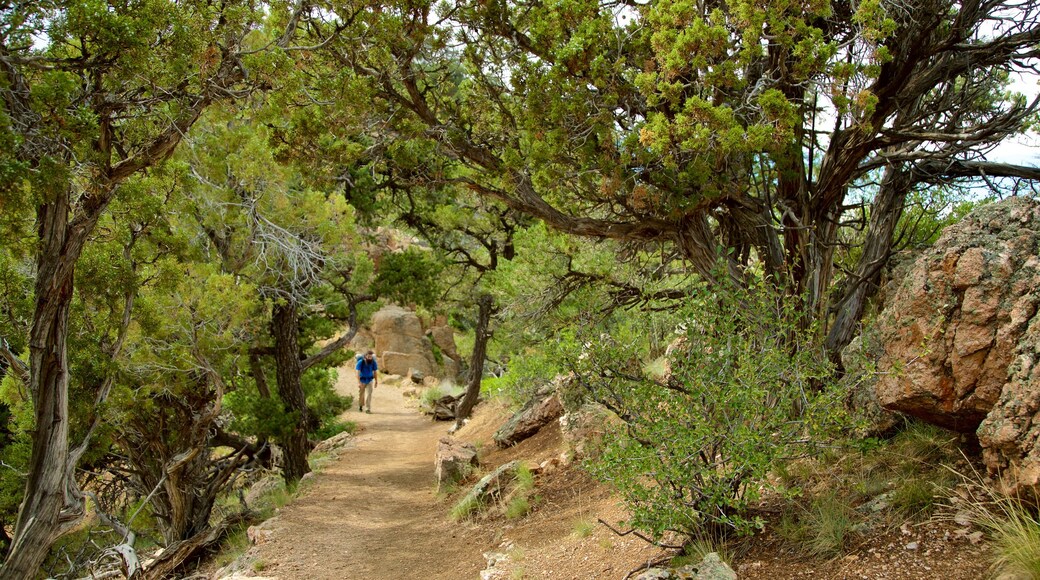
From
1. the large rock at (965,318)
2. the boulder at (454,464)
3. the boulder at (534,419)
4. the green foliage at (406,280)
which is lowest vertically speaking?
the boulder at (454,464)

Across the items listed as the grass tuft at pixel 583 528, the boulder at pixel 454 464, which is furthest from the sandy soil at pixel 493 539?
the boulder at pixel 454 464

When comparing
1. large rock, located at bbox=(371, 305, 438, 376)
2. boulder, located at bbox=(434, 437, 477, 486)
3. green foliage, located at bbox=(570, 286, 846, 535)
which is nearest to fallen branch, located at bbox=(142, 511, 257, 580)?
boulder, located at bbox=(434, 437, 477, 486)

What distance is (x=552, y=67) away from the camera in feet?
20.7

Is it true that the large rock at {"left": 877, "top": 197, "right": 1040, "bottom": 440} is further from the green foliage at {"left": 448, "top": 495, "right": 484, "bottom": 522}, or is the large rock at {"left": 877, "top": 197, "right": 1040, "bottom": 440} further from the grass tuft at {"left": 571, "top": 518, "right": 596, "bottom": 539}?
the green foliage at {"left": 448, "top": 495, "right": 484, "bottom": 522}

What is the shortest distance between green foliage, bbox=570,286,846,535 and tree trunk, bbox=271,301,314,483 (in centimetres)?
768

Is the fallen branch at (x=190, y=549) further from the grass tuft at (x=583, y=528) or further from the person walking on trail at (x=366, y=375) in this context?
the person walking on trail at (x=366, y=375)

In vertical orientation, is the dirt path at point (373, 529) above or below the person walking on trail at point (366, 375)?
below

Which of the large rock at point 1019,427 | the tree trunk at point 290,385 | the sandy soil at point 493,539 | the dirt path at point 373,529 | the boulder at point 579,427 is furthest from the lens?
the tree trunk at point 290,385

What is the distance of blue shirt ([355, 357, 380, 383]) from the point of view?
19750 millimetres

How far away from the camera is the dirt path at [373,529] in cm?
719

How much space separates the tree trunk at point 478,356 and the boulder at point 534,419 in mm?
4166

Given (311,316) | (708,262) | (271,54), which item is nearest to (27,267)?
(271,54)

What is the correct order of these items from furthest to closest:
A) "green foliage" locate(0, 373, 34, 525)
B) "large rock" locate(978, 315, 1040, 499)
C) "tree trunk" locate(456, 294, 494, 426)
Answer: "tree trunk" locate(456, 294, 494, 426) < "green foliage" locate(0, 373, 34, 525) < "large rock" locate(978, 315, 1040, 499)

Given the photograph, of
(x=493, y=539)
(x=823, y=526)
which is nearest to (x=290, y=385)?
(x=493, y=539)
